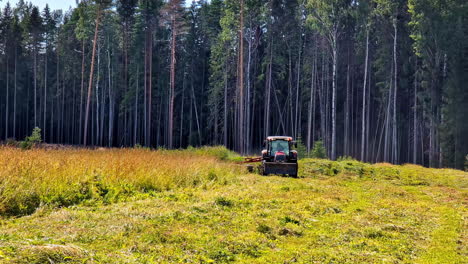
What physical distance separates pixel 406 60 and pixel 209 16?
76.3ft

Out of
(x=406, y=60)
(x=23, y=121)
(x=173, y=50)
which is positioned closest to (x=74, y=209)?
(x=173, y=50)

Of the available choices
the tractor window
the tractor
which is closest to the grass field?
the tractor

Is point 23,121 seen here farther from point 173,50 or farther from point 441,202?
point 441,202

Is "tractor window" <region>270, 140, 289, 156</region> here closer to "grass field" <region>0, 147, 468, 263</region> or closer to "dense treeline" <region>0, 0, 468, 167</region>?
"grass field" <region>0, 147, 468, 263</region>

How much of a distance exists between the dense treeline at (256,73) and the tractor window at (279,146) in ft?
46.8

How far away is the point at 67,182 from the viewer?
9414mm

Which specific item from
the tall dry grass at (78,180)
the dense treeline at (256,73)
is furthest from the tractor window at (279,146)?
the dense treeline at (256,73)

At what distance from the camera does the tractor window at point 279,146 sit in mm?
20734

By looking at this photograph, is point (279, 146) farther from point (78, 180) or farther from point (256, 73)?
point (256, 73)

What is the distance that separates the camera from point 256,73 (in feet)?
149

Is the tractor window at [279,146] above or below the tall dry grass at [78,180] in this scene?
above

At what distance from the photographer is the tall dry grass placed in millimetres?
7949

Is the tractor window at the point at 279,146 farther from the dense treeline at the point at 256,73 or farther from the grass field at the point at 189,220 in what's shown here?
the dense treeline at the point at 256,73

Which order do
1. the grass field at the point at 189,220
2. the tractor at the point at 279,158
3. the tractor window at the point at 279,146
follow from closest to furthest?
the grass field at the point at 189,220
the tractor at the point at 279,158
the tractor window at the point at 279,146
